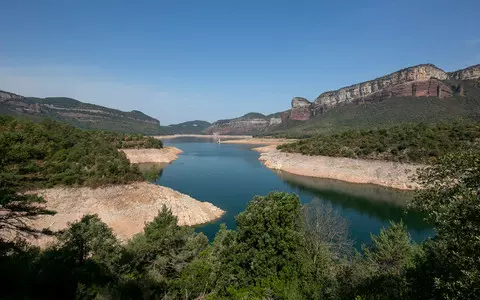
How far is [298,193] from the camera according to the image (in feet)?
148

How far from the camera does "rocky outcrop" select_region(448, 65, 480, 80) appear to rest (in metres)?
122

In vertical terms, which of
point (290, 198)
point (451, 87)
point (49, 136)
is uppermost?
point (451, 87)

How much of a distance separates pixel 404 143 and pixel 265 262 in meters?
52.3

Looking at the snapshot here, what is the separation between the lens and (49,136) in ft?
117

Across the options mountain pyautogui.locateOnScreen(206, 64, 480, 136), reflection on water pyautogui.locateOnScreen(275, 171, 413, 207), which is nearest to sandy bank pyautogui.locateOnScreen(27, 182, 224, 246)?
reflection on water pyautogui.locateOnScreen(275, 171, 413, 207)

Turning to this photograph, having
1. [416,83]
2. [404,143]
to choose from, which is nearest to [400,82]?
[416,83]

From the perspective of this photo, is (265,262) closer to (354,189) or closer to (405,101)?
(354,189)

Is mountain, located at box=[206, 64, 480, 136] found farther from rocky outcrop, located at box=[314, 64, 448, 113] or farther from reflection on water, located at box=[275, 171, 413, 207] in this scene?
reflection on water, located at box=[275, 171, 413, 207]

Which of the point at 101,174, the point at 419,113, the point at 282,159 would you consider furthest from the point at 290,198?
the point at 419,113

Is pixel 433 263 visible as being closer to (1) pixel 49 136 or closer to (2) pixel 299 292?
(2) pixel 299 292

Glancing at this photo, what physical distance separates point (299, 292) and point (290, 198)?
13.4ft

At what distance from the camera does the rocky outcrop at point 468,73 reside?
12250 cm

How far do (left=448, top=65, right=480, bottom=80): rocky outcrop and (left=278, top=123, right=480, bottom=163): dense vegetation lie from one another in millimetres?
89971

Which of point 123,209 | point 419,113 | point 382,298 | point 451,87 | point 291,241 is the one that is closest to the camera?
point 382,298
